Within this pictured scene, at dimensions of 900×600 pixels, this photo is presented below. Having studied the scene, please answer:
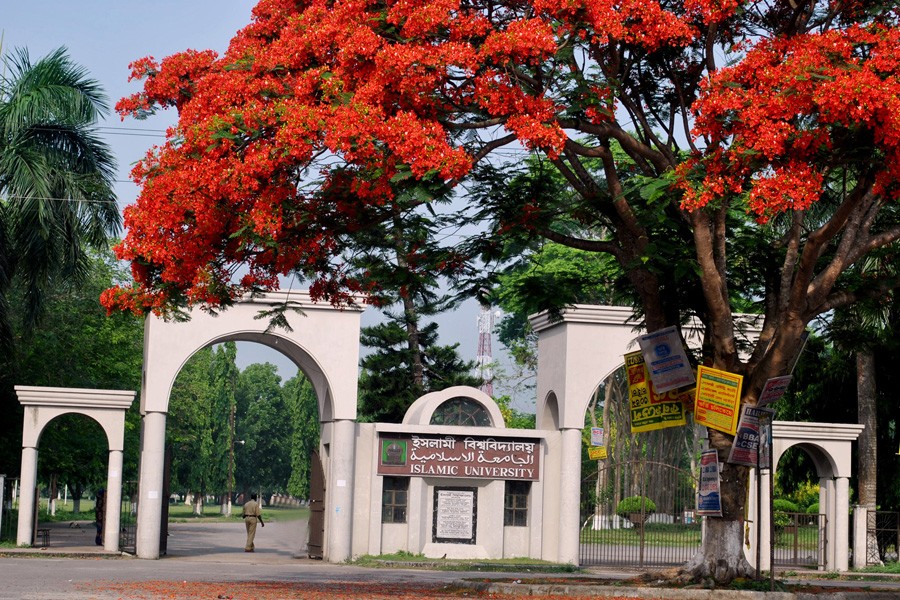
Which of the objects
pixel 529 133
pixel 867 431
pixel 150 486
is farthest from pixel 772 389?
pixel 867 431

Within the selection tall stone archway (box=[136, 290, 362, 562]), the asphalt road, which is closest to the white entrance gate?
the asphalt road

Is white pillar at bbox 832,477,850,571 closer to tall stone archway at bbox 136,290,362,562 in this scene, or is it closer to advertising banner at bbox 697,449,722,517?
tall stone archway at bbox 136,290,362,562

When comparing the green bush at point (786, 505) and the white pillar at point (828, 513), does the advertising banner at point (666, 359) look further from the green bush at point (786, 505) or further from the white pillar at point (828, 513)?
the green bush at point (786, 505)

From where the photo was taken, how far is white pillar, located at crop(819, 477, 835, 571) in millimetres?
28219

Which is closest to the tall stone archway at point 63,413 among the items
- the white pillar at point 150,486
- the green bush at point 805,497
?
the white pillar at point 150,486

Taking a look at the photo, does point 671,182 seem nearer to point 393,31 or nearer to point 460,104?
point 460,104

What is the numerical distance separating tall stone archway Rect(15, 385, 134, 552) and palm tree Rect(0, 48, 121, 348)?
2.82 meters

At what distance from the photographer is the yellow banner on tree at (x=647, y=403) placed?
17312mm

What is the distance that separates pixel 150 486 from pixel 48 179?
23.6 feet

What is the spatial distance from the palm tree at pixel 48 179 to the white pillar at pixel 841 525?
18067mm

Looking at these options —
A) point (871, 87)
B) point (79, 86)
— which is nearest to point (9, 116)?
point (79, 86)

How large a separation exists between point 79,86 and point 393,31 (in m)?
16.4

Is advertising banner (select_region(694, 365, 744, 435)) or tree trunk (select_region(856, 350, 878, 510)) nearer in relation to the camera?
advertising banner (select_region(694, 365, 744, 435))

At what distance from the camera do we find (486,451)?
1082 inches
